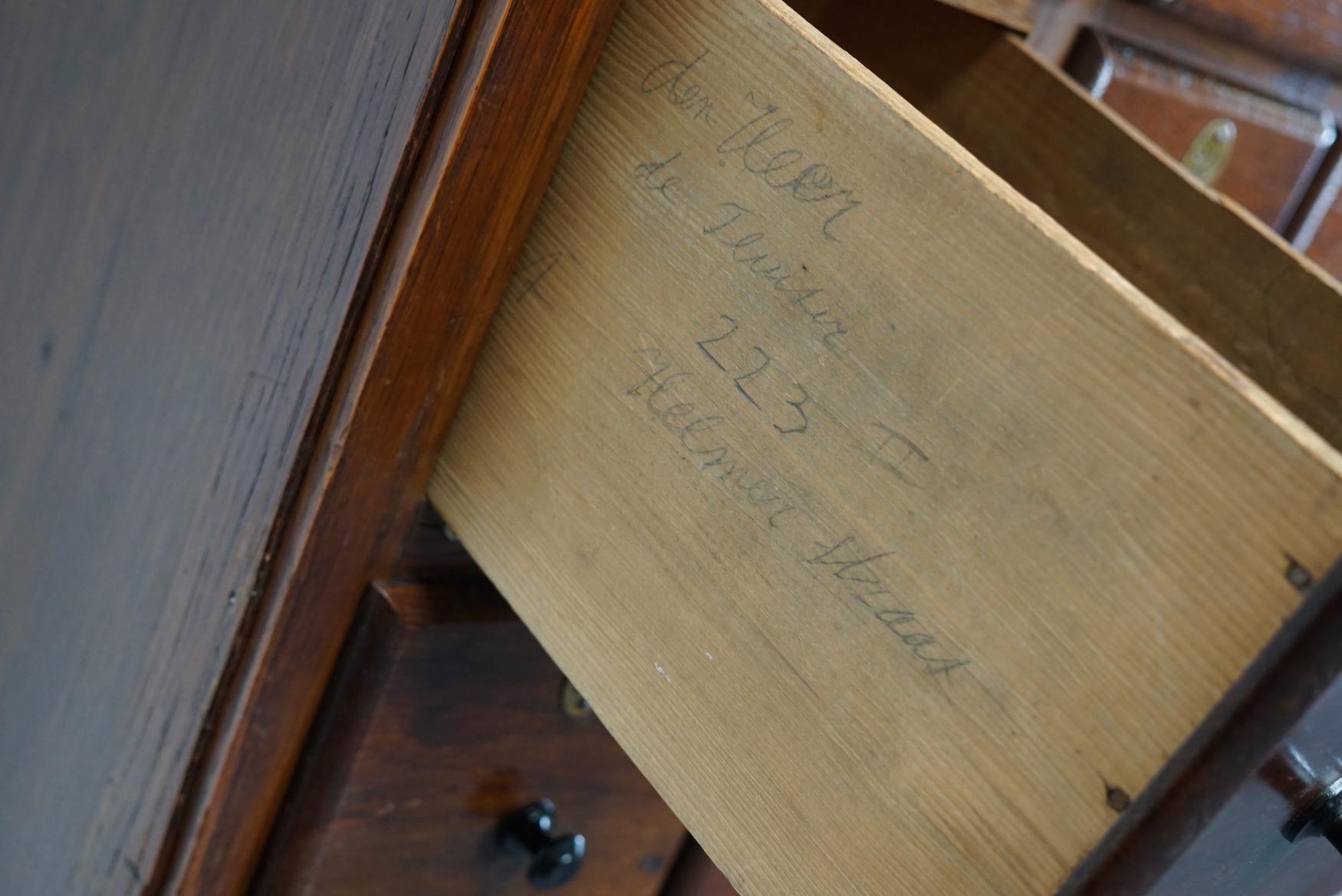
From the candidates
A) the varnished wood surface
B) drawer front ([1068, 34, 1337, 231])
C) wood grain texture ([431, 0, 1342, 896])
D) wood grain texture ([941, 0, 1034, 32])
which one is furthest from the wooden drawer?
the varnished wood surface

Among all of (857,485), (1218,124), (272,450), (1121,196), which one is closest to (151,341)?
(272,450)

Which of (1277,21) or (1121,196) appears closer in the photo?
(1121,196)

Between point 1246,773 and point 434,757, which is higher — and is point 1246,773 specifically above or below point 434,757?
above

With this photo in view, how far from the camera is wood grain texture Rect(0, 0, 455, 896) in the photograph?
594mm

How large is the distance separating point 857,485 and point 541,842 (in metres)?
0.42

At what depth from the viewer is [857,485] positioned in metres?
0.44

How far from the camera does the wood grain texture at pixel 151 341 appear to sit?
0.59 meters

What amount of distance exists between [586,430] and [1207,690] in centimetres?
29

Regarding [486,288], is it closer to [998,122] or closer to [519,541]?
[519,541]

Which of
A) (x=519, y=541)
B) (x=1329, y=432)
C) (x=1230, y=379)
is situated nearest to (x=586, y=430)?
(x=519, y=541)

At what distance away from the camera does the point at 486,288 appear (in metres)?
0.59

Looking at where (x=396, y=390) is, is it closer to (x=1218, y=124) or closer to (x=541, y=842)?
(x=541, y=842)

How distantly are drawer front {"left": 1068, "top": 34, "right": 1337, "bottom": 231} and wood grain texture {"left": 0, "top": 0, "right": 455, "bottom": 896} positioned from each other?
2.03 feet

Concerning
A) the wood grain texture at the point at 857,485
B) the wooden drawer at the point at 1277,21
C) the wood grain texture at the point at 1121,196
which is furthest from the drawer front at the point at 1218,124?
the wood grain texture at the point at 857,485
